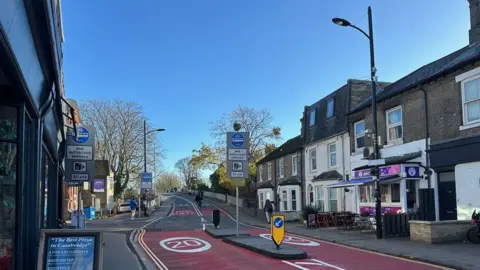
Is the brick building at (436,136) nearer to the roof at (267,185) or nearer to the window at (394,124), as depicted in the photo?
the window at (394,124)

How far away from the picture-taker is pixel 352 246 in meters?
15.6

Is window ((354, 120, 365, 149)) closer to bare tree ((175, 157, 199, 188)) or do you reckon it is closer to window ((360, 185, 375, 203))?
window ((360, 185, 375, 203))

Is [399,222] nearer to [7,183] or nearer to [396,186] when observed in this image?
[396,186]

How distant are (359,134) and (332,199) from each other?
18.7 ft

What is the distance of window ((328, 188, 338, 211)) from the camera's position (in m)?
28.1

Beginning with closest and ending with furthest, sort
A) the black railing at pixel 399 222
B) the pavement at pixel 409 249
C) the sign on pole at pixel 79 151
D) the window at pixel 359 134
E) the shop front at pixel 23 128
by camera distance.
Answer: the shop front at pixel 23 128 < the pavement at pixel 409 249 < the sign on pole at pixel 79 151 < the black railing at pixel 399 222 < the window at pixel 359 134

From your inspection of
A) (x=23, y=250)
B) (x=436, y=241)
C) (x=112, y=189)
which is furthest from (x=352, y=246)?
(x=112, y=189)

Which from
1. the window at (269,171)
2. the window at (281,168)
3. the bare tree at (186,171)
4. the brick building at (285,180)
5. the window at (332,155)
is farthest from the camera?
the bare tree at (186,171)

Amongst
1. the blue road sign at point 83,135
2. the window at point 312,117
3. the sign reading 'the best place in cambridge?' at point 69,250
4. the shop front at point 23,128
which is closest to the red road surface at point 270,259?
the blue road sign at point 83,135

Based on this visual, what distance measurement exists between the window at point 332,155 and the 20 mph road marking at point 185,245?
1216cm

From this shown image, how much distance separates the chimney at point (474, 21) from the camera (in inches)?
731

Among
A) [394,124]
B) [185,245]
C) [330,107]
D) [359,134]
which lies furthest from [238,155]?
[330,107]

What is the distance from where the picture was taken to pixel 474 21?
18.8 metres

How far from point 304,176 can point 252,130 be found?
73.6ft
